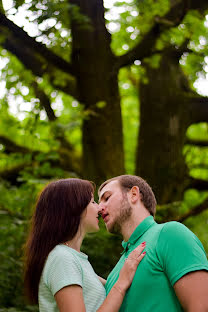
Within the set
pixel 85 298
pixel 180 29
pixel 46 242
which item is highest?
pixel 46 242

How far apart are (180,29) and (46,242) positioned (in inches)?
220

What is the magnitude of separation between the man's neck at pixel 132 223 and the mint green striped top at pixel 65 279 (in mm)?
414

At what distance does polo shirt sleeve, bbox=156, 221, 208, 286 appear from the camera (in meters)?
2.39

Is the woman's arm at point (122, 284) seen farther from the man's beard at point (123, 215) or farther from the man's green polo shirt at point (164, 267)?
the man's beard at point (123, 215)

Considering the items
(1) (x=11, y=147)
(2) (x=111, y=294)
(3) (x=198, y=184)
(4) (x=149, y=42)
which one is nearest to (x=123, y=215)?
(2) (x=111, y=294)

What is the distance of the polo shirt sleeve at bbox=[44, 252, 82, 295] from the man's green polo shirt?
34cm

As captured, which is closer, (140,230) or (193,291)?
(193,291)

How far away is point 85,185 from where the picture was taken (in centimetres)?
302

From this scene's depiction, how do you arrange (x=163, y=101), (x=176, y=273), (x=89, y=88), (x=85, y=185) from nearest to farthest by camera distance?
1. (x=176, y=273)
2. (x=85, y=185)
3. (x=89, y=88)
4. (x=163, y=101)

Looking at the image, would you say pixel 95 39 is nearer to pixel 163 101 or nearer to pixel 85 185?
pixel 163 101

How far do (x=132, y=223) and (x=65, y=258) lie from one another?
61 centimetres

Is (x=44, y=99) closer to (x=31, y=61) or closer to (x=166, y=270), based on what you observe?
(x=31, y=61)

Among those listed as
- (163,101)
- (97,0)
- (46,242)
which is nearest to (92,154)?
(163,101)

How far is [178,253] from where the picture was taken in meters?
2.45
